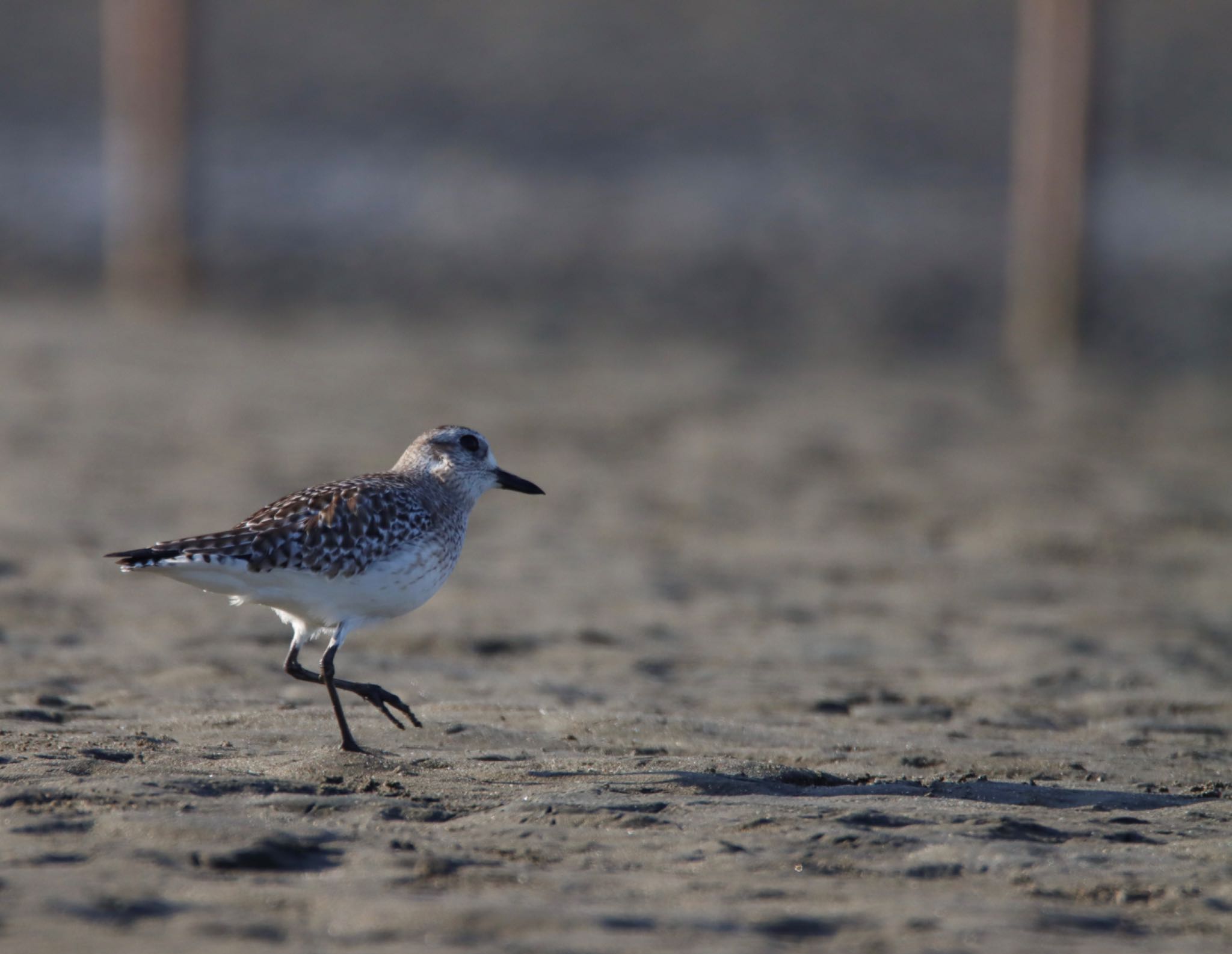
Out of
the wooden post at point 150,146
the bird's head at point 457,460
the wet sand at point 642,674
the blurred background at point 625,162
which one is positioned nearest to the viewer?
the wet sand at point 642,674

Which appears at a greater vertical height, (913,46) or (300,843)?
(913,46)

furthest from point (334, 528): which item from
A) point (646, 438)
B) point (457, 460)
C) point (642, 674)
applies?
point (646, 438)

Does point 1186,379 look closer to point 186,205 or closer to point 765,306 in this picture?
point 765,306

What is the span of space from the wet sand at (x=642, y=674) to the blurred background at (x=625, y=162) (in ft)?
7.31

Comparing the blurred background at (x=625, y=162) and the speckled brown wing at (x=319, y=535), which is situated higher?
the blurred background at (x=625, y=162)

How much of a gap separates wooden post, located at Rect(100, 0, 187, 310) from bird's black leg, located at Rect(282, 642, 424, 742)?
33.0ft

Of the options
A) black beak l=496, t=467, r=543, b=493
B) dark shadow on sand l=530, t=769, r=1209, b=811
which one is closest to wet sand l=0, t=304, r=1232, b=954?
dark shadow on sand l=530, t=769, r=1209, b=811

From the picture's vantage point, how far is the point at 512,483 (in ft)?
20.0

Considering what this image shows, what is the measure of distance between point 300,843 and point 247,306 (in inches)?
481

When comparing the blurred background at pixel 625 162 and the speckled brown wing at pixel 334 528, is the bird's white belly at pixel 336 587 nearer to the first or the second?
the speckled brown wing at pixel 334 528

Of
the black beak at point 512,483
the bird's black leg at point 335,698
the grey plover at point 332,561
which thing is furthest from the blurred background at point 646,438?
the black beak at point 512,483

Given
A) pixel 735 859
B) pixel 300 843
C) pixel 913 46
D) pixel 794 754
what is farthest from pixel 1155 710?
pixel 913 46

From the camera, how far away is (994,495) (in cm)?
1023

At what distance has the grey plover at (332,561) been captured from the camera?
502cm
